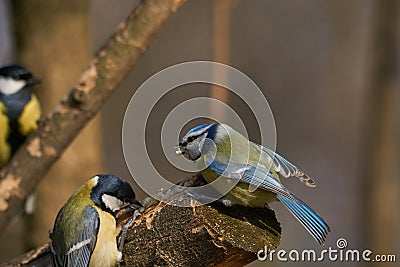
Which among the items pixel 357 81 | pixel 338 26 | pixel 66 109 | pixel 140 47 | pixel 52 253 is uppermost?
pixel 338 26

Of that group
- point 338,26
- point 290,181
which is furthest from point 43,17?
point 338,26

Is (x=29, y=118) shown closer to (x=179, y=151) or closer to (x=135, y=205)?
(x=135, y=205)

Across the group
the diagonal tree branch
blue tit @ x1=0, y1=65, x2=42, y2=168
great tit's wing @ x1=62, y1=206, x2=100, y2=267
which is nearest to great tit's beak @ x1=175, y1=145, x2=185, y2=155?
great tit's wing @ x1=62, y1=206, x2=100, y2=267

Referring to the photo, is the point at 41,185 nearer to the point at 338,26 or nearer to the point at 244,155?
the point at 244,155

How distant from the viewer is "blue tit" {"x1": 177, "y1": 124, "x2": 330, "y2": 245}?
4.66ft

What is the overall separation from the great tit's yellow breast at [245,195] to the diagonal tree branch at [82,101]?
0.70 meters

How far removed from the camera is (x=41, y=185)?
2488 mm

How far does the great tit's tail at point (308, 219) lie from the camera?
1432mm

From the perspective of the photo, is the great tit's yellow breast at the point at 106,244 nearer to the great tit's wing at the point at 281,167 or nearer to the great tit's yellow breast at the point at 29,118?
the great tit's wing at the point at 281,167

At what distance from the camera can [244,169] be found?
143cm

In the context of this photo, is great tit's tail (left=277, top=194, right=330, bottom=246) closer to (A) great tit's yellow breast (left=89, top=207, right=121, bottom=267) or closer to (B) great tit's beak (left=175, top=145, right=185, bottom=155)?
(B) great tit's beak (left=175, top=145, right=185, bottom=155)

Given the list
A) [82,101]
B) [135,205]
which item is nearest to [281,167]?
[135,205]

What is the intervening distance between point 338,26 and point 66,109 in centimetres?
357

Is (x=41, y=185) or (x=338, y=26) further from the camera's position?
(x=338, y=26)
